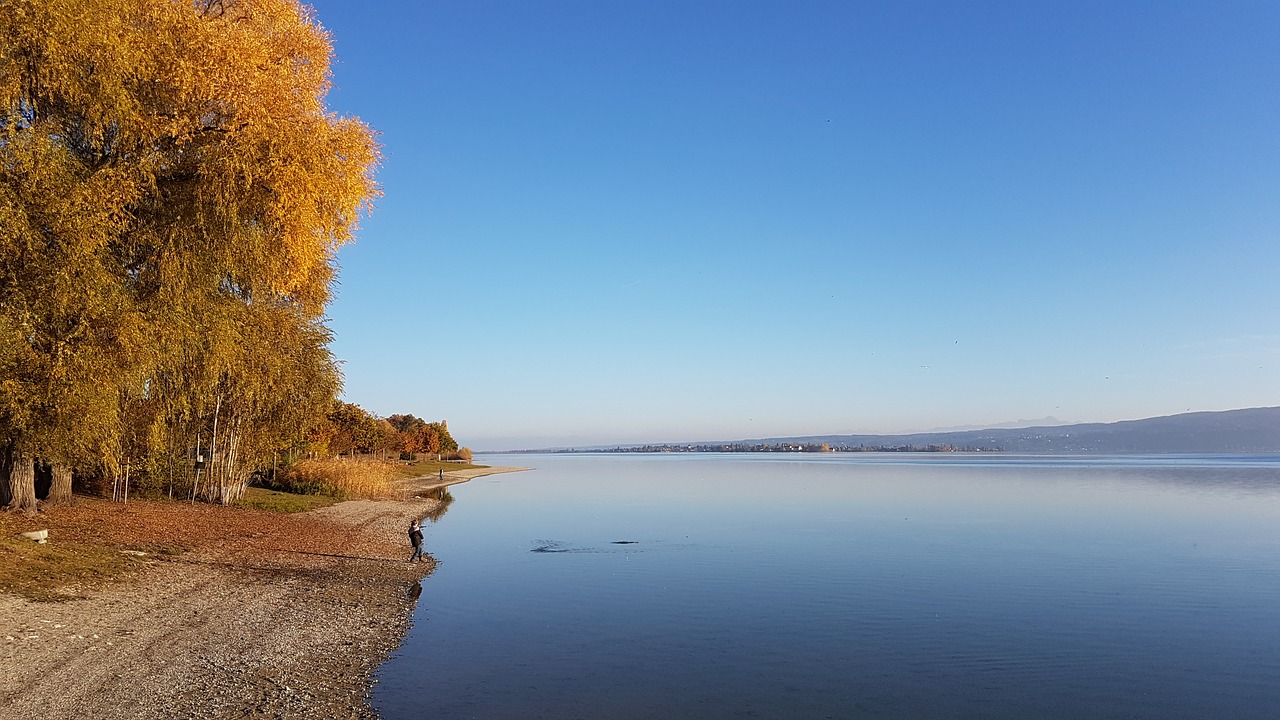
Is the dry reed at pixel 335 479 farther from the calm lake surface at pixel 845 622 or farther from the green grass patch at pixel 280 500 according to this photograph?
the calm lake surface at pixel 845 622

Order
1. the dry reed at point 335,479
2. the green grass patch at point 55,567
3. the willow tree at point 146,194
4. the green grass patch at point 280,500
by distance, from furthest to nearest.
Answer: the dry reed at point 335,479
the green grass patch at point 280,500
the willow tree at point 146,194
the green grass patch at point 55,567

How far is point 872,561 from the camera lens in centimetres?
3002

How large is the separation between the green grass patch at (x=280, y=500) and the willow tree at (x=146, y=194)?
13.2 metres

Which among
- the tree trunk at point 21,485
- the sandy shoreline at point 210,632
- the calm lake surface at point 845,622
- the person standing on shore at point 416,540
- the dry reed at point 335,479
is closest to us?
the sandy shoreline at point 210,632

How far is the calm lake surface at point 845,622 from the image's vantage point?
1415 centimetres

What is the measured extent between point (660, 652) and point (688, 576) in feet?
32.4

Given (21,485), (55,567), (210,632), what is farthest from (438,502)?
(210,632)

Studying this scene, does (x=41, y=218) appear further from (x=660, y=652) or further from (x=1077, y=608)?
(x=1077, y=608)

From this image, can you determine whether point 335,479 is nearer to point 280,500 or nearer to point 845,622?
point 280,500

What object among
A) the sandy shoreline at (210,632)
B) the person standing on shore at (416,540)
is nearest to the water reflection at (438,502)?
the person standing on shore at (416,540)

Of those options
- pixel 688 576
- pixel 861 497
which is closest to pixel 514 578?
pixel 688 576

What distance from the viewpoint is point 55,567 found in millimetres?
17375

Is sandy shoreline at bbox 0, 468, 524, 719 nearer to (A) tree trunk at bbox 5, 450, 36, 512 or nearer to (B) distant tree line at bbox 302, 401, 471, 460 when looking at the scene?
(A) tree trunk at bbox 5, 450, 36, 512

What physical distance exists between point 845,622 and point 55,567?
58.4ft
